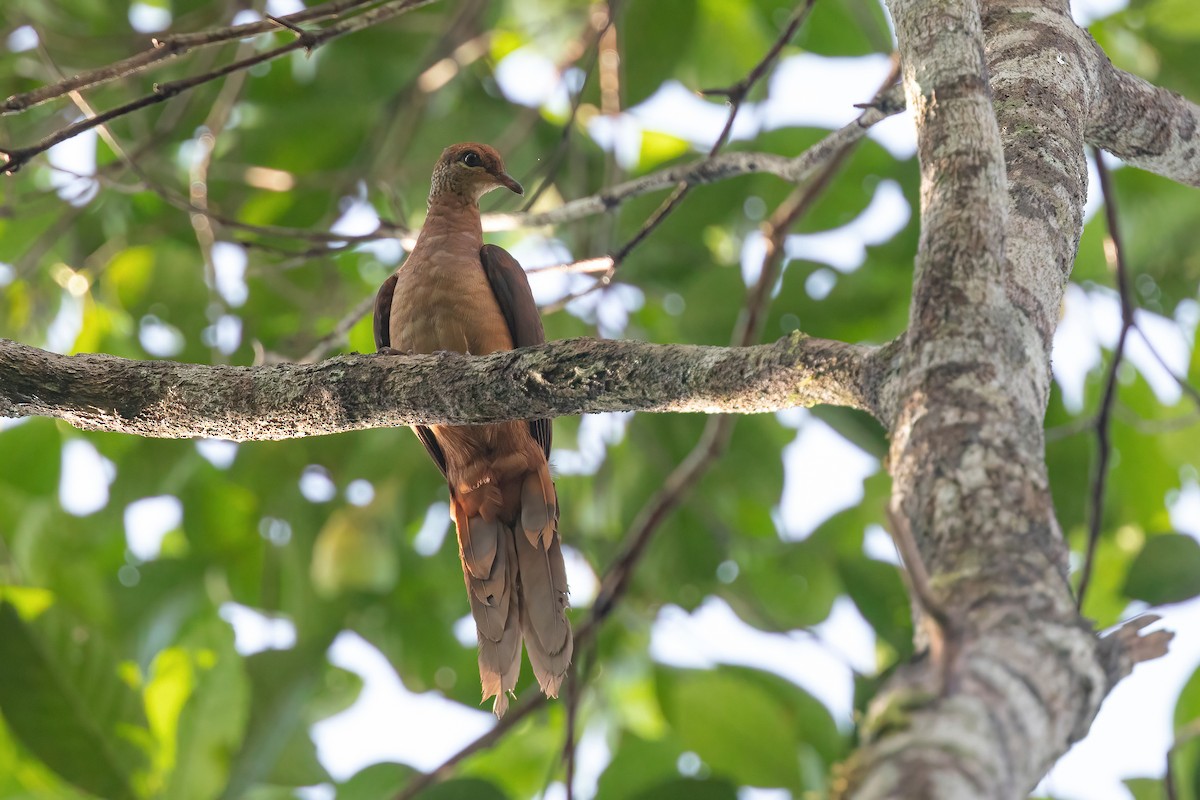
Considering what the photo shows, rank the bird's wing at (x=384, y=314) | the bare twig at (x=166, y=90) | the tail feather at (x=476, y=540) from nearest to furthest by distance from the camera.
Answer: the bare twig at (x=166, y=90) → the tail feather at (x=476, y=540) → the bird's wing at (x=384, y=314)

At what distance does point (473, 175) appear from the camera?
4402mm

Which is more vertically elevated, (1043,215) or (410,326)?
(410,326)

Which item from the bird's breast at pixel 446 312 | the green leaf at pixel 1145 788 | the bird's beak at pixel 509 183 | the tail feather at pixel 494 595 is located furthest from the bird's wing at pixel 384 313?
the green leaf at pixel 1145 788

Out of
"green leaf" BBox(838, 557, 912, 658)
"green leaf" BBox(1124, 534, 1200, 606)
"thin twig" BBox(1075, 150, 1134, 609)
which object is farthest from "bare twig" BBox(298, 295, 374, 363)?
"green leaf" BBox(1124, 534, 1200, 606)

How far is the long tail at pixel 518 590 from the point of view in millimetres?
3160

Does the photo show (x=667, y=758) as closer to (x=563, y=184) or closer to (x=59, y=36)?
(x=563, y=184)

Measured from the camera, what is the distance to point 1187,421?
4227mm

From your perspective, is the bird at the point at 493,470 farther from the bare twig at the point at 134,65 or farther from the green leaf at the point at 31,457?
the green leaf at the point at 31,457

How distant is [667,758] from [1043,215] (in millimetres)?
2445

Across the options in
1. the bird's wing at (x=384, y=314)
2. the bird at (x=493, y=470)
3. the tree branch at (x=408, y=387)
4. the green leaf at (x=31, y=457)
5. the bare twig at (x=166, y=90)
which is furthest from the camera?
the green leaf at (x=31, y=457)

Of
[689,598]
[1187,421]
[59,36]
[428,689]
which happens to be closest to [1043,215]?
[1187,421]

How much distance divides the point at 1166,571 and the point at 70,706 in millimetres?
3203

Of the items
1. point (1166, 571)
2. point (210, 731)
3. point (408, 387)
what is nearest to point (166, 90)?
point (408, 387)

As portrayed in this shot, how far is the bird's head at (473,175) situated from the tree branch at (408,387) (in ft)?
7.14
